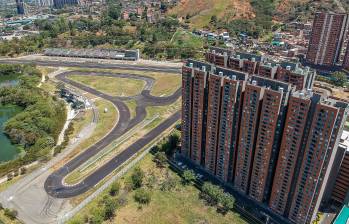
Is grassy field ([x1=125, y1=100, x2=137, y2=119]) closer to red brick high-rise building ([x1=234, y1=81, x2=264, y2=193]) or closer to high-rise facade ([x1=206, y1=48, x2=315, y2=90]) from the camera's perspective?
high-rise facade ([x1=206, y1=48, x2=315, y2=90])

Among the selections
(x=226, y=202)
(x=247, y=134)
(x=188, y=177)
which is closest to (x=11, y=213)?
(x=188, y=177)

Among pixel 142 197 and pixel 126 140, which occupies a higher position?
pixel 142 197

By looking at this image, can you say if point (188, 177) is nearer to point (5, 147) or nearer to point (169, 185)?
point (169, 185)

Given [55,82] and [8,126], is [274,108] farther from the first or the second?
[55,82]

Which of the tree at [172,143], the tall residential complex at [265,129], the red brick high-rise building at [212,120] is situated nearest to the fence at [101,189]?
the tree at [172,143]

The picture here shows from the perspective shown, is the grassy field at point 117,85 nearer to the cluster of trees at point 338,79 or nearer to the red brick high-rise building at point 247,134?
the red brick high-rise building at point 247,134
